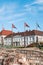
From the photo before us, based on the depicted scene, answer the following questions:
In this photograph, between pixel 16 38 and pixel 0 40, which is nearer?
pixel 16 38

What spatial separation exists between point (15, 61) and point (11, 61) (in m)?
0.19

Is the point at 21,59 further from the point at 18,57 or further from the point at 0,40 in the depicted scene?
the point at 0,40

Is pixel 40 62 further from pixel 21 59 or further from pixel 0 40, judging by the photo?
pixel 0 40

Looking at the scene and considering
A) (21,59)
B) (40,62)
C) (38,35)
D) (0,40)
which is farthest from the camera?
(0,40)

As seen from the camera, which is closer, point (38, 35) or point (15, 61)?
point (15, 61)

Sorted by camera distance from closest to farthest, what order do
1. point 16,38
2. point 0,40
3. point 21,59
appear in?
point 21,59, point 16,38, point 0,40

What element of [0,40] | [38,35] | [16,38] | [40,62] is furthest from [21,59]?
[0,40]

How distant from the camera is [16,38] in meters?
76.1

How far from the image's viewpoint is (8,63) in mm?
10719

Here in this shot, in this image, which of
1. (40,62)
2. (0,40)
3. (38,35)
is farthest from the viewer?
(0,40)

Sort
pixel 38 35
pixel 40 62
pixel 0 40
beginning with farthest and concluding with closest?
1. pixel 0 40
2. pixel 38 35
3. pixel 40 62

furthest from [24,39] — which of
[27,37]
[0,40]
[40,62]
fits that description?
[40,62]

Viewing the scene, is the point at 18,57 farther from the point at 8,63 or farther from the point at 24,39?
the point at 24,39

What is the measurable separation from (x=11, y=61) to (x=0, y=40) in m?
70.7
